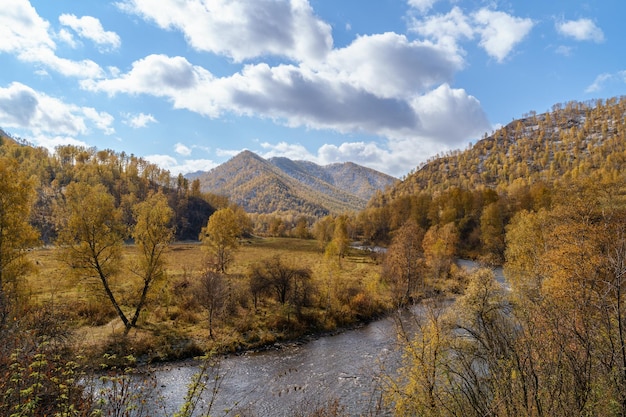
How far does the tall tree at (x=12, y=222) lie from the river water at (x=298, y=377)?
40.1ft

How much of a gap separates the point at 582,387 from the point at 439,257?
49143 millimetres

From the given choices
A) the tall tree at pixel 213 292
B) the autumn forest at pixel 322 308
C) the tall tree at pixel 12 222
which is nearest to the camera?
the autumn forest at pixel 322 308

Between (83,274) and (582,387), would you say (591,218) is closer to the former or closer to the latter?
(582,387)

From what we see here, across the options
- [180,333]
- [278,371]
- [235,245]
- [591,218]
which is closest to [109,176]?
[235,245]

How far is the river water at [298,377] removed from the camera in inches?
802

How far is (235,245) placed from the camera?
189 feet

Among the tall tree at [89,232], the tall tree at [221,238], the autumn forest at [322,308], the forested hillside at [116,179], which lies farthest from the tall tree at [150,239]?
the forested hillside at [116,179]

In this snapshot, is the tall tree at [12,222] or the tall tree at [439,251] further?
the tall tree at [439,251]

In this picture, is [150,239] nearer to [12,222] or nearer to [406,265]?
[12,222]

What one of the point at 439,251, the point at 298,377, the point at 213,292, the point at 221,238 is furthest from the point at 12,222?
the point at 439,251

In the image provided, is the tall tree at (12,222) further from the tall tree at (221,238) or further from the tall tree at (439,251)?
the tall tree at (439,251)

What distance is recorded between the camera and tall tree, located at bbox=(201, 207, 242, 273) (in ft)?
182

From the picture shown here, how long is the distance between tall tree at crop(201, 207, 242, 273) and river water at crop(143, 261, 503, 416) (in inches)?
1097

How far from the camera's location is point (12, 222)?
76.8 ft
